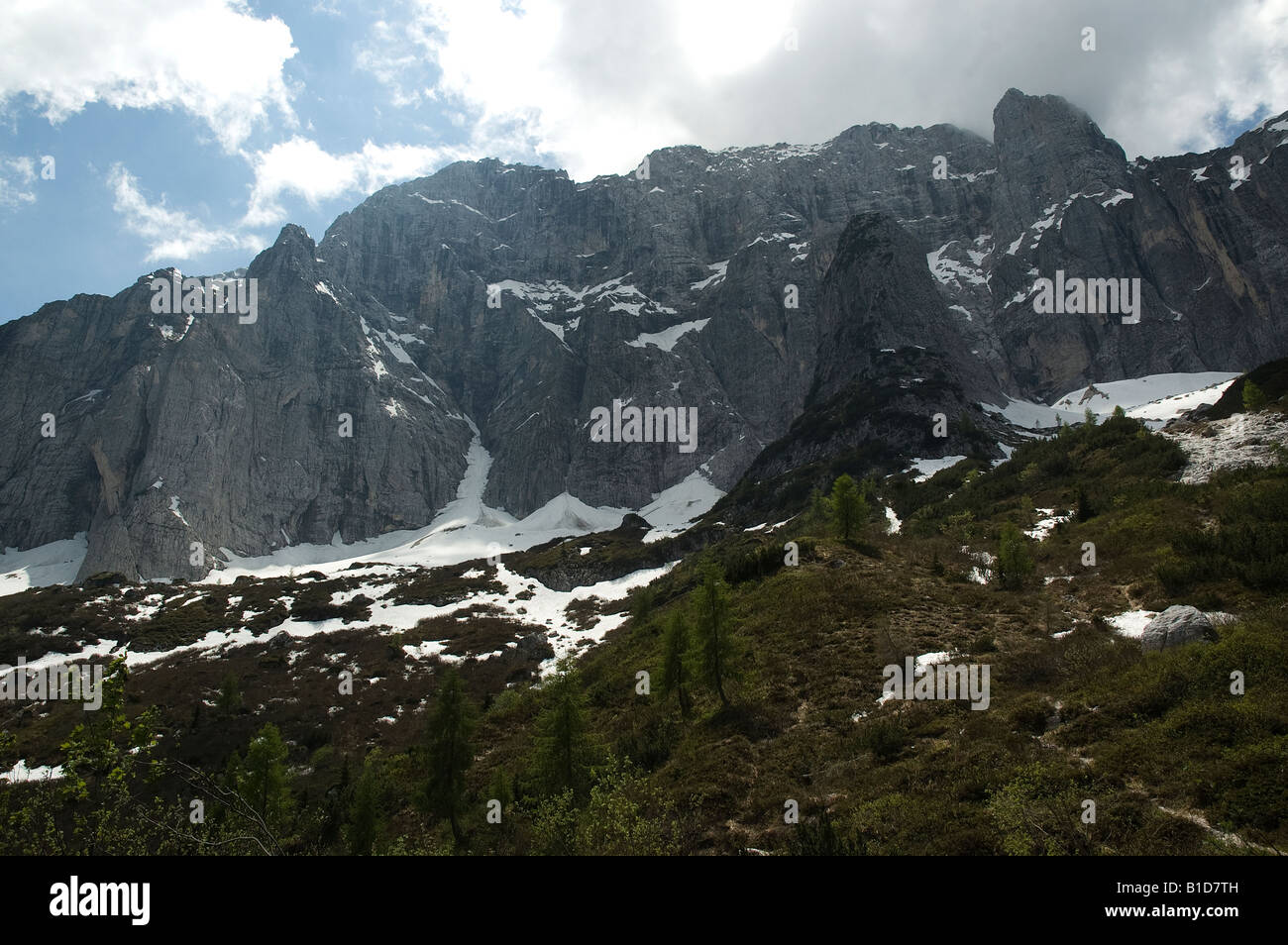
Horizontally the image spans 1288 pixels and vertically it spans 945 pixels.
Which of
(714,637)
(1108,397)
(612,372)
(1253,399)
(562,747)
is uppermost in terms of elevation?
(612,372)

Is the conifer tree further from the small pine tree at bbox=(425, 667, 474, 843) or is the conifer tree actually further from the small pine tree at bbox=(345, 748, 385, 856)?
the small pine tree at bbox=(345, 748, 385, 856)

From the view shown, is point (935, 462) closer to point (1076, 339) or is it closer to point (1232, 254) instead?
point (1076, 339)

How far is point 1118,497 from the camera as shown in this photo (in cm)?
3556

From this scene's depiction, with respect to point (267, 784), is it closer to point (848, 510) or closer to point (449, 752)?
point (449, 752)

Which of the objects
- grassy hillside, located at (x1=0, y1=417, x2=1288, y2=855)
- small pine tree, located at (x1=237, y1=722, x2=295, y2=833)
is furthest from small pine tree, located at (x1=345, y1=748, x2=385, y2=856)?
small pine tree, located at (x1=237, y1=722, x2=295, y2=833)

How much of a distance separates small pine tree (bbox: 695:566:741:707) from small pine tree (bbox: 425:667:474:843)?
945 centimetres

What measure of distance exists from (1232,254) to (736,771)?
22219 cm

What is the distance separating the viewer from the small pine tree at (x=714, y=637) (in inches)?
870

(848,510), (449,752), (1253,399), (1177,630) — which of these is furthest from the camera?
(1253,399)

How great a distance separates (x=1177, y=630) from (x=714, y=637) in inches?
512

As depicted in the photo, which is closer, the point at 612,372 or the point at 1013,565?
the point at 1013,565

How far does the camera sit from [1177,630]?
53.9ft

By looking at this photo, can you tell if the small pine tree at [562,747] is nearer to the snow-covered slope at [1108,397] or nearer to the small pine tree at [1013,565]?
the small pine tree at [1013,565]

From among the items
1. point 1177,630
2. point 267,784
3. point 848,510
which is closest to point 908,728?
point 1177,630
